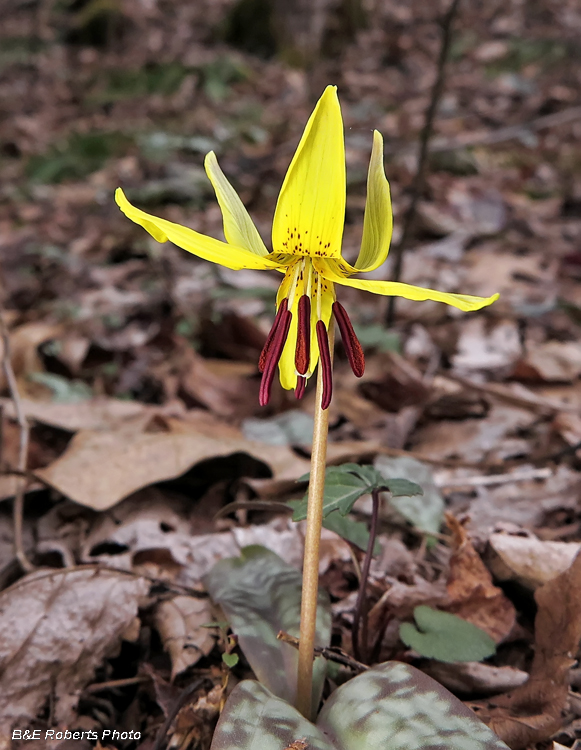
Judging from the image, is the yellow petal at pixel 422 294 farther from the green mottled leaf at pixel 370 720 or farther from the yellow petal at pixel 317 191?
the green mottled leaf at pixel 370 720

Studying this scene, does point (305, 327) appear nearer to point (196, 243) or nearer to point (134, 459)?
point (196, 243)

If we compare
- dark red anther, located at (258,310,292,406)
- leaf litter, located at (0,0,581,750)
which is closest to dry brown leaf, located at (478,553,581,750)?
leaf litter, located at (0,0,581,750)

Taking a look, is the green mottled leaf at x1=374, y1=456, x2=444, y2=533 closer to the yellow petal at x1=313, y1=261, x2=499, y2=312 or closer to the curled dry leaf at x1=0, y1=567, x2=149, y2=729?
the curled dry leaf at x1=0, y1=567, x2=149, y2=729

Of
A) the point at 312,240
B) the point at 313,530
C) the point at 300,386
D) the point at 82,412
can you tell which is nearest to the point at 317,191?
the point at 312,240

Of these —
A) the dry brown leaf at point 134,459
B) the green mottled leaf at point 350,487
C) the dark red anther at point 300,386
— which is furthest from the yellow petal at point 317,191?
the dry brown leaf at point 134,459

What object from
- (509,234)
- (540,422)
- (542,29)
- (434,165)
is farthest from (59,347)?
(542,29)

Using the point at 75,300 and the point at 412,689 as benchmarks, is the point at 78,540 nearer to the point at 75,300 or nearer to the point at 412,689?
the point at 412,689
